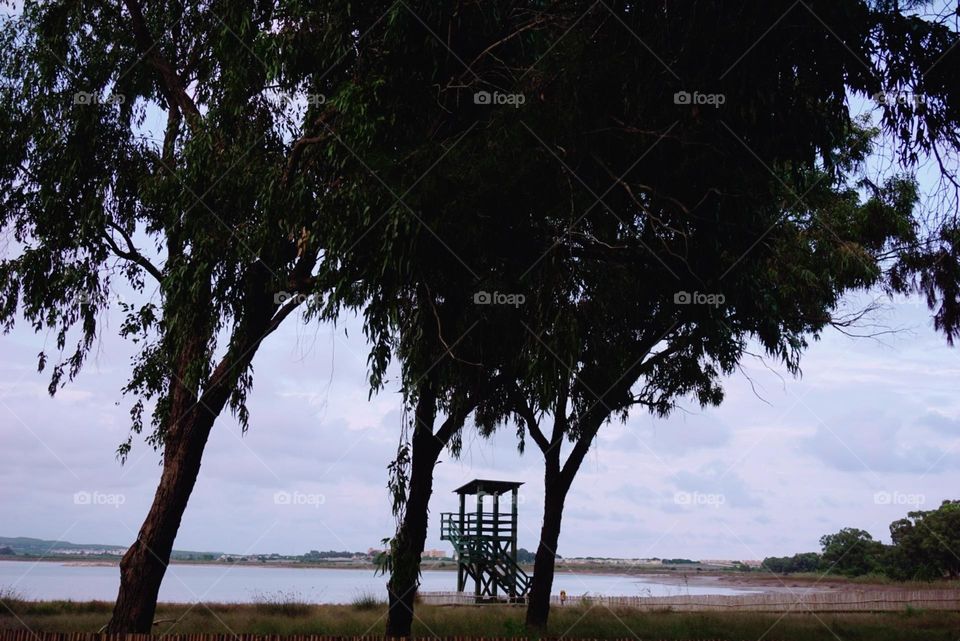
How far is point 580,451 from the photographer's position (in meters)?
17.7

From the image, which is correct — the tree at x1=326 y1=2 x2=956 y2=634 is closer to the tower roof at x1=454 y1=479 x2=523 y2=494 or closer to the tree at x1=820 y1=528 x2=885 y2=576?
the tower roof at x1=454 y1=479 x2=523 y2=494

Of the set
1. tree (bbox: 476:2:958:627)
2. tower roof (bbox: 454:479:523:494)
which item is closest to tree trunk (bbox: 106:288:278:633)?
tree (bbox: 476:2:958:627)

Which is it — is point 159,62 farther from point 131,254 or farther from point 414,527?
point 414,527

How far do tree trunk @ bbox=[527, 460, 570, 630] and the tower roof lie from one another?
7.84 meters

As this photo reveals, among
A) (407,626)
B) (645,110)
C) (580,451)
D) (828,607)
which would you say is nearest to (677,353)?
(580,451)

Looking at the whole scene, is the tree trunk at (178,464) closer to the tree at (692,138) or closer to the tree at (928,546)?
the tree at (692,138)

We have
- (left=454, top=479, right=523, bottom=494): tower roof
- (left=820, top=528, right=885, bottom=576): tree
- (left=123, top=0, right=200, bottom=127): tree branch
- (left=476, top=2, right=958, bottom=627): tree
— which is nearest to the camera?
(left=476, top=2, right=958, bottom=627): tree

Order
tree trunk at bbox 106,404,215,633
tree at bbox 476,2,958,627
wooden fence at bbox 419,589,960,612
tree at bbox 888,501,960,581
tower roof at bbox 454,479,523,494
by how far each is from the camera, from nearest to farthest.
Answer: tree at bbox 476,2,958,627
tree trunk at bbox 106,404,215,633
tower roof at bbox 454,479,523,494
wooden fence at bbox 419,589,960,612
tree at bbox 888,501,960,581

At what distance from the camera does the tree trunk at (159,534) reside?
11.8m

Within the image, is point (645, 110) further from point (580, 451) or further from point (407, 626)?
point (580, 451)

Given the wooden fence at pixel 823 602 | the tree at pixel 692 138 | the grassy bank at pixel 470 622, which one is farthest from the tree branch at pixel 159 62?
the wooden fence at pixel 823 602

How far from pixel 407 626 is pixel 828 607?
23965mm

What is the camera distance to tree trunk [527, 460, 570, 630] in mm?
17406

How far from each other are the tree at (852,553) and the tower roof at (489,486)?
38.7 m
